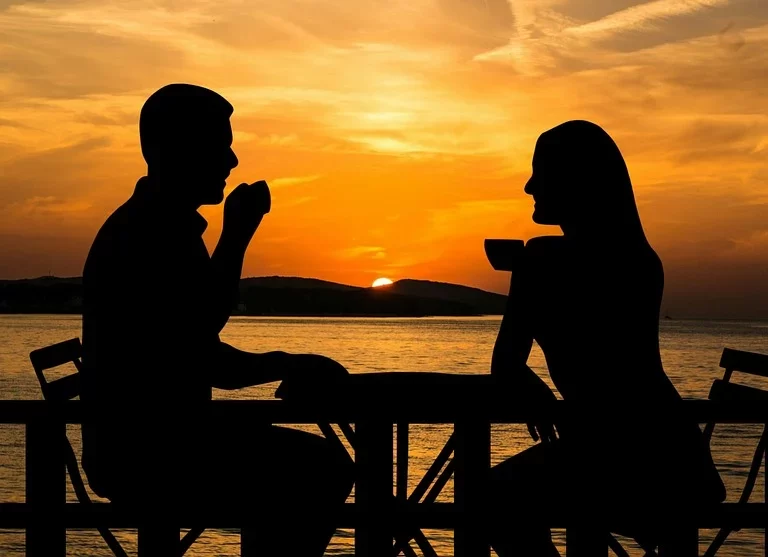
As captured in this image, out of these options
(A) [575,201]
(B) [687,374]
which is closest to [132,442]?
(A) [575,201]

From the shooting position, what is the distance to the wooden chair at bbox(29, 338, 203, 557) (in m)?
3.08

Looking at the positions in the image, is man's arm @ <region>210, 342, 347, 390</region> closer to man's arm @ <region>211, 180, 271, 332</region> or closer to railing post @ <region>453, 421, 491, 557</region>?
man's arm @ <region>211, 180, 271, 332</region>

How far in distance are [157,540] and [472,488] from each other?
100cm

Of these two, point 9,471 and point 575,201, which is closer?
point 575,201

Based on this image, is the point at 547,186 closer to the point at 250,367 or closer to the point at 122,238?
the point at 250,367

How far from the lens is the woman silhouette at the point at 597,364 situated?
3094 millimetres

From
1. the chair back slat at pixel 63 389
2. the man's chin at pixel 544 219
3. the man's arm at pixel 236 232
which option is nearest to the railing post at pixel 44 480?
the chair back slat at pixel 63 389

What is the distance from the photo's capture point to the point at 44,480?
3148mm

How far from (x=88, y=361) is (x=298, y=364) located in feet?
2.16

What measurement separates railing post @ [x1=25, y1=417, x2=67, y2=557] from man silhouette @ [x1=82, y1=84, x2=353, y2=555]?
13cm

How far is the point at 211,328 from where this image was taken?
299 cm

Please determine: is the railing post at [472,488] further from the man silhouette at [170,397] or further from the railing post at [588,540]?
the man silhouette at [170,397]

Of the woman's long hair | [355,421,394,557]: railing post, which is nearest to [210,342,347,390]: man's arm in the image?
[355,421,394,557]: railing post

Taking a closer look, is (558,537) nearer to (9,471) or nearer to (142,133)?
(9,471)
